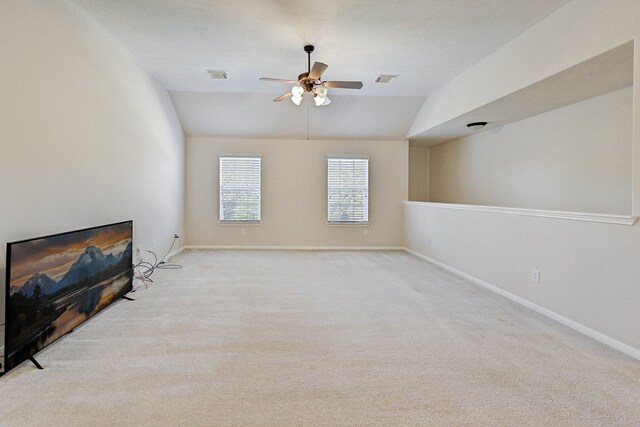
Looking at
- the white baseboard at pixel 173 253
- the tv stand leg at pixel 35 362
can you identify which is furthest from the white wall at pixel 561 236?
the white baseboard at pixel 173 253

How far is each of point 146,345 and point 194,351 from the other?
0.43m

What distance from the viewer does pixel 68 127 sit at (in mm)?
2918

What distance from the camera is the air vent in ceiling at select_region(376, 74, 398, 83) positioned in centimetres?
473

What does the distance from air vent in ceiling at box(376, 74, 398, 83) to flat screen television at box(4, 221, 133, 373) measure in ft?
13.6

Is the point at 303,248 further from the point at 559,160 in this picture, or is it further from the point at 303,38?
the point at 559,160

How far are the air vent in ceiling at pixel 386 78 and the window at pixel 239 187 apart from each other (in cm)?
310

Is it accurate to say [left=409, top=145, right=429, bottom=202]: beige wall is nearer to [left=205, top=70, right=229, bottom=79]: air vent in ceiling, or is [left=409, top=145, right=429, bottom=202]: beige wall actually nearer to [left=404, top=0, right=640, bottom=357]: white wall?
[left=404, top=0, right=640, bottom=357]: white wall

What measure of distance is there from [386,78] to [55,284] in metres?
4.78

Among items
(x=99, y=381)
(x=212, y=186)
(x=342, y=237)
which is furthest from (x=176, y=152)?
(x=99, y=381)

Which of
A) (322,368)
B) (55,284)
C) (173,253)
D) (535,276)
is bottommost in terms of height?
(322,368)

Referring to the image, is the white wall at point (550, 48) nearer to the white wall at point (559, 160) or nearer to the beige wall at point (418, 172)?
the white wall at point (559, 160)

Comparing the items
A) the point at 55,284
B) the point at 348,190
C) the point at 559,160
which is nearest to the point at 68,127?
the point at 55,284

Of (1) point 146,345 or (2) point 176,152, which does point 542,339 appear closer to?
(1) point 146,345

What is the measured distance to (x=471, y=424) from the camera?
1.65 m
